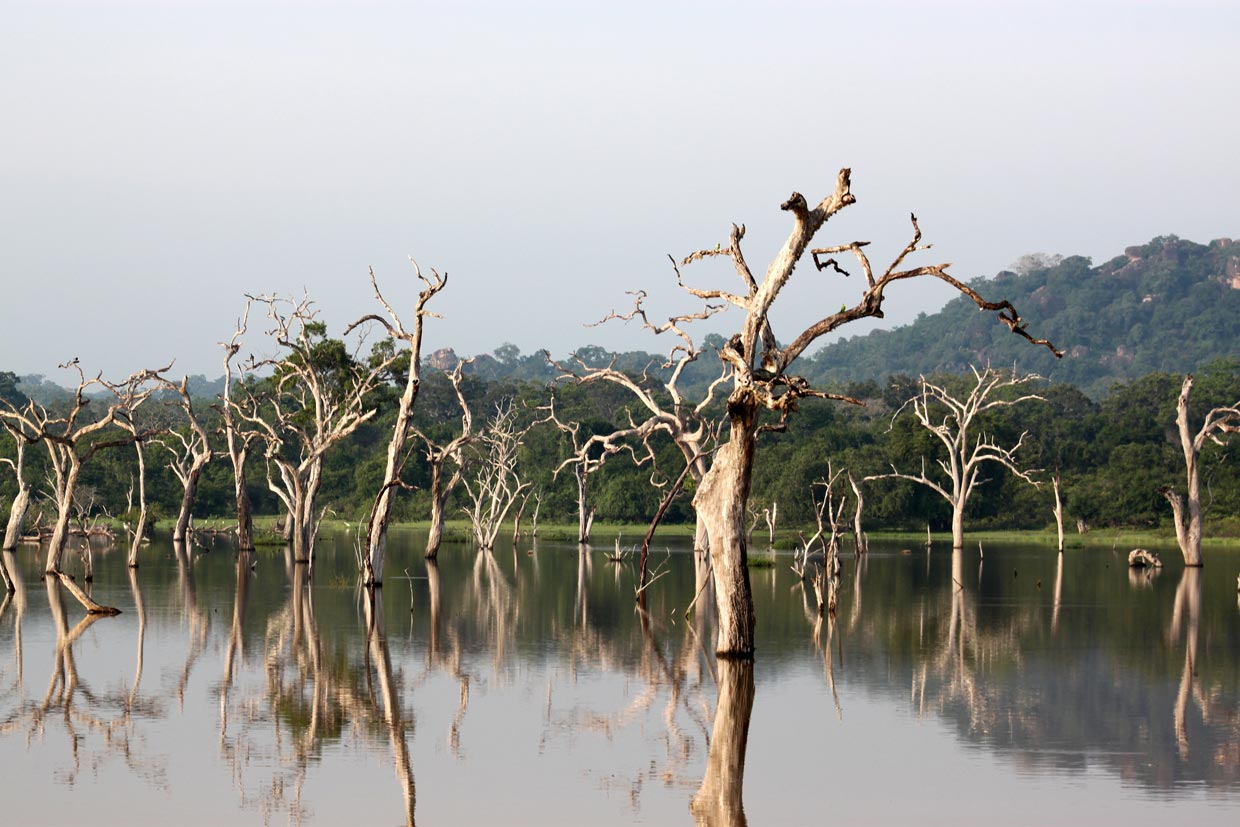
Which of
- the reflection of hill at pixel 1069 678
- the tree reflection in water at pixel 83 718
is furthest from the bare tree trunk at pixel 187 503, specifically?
the tree reflection in water at pixel 83 718

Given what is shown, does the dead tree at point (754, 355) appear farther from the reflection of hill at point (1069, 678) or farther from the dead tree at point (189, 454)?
the dead tree at point (189, 454)

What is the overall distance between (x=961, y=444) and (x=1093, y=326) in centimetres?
Result: 9780

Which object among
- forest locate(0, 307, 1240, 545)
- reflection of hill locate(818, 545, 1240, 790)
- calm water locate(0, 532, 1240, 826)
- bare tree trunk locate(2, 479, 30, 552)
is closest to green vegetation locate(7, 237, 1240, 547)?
forest locate(0, 307, 1240, 545)

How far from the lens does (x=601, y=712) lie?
722 inches

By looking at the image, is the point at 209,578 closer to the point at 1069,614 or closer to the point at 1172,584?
the point at 1069,614

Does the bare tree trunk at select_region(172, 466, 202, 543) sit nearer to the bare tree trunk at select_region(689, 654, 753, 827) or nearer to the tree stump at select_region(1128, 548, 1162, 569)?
the tree stump at select_region(1128, 548, 1162, 569)

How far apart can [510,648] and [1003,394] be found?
76.3m

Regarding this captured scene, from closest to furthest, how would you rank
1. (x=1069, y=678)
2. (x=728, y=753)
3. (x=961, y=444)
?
(x=728, y=753) → (x=1069, y=678) → (x=961, y=444)

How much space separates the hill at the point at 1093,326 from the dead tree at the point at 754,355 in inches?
4553

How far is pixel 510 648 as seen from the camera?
24.6 metres

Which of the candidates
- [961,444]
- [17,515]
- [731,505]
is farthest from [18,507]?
[961,444]

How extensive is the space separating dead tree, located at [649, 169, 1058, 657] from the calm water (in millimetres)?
1846

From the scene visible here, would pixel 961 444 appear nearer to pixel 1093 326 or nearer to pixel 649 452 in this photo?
pixel 649 452

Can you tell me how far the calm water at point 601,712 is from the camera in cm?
1341
